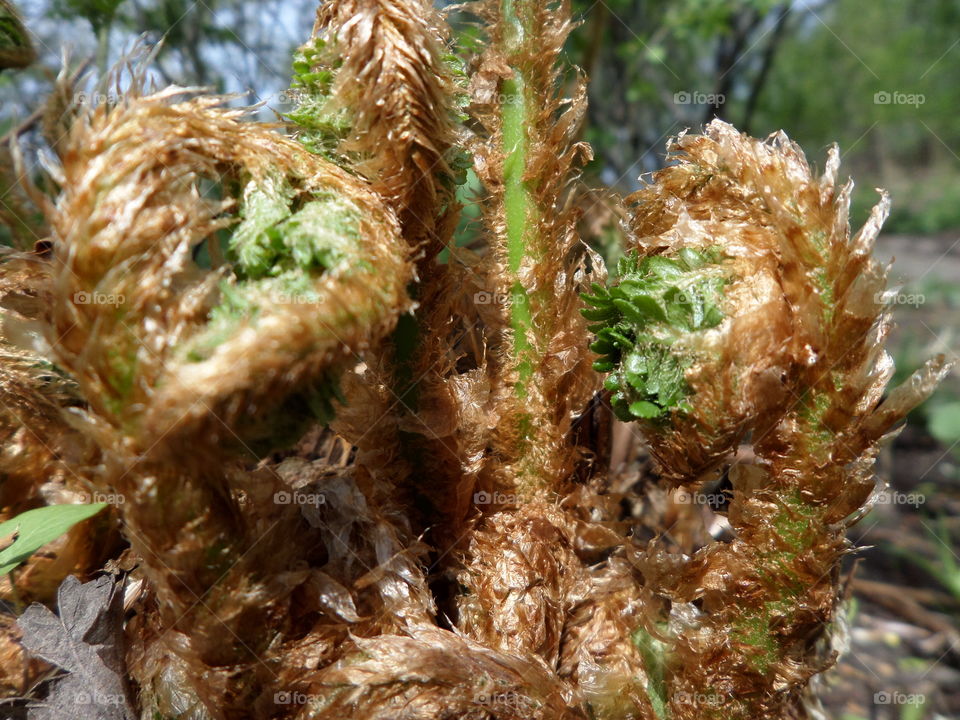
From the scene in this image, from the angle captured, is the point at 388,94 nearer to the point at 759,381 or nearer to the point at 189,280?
the point at 189,280

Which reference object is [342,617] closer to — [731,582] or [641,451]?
[731,582]

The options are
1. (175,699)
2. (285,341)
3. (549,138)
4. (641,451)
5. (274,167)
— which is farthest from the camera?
(641,451)

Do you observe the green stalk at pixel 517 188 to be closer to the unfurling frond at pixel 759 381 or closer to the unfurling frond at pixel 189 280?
the unfurling frond at pixel 759 381

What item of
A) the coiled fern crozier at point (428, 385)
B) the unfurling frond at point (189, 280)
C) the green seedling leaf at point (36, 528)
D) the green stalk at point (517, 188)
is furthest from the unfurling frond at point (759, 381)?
the green seedling leaf at point (36, 528)

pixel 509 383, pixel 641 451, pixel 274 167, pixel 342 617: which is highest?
pixel 274 167

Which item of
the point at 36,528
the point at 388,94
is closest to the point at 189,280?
the point at 388,94

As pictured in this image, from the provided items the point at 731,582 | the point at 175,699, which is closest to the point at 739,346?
the point at 731,582

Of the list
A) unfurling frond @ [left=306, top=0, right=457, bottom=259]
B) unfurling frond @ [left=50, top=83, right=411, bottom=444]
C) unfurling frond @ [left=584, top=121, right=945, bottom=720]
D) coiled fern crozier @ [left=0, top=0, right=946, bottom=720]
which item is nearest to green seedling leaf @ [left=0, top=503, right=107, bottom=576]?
coiled fern crozier @ [left=0, top=0, right=946, bottom=720]
